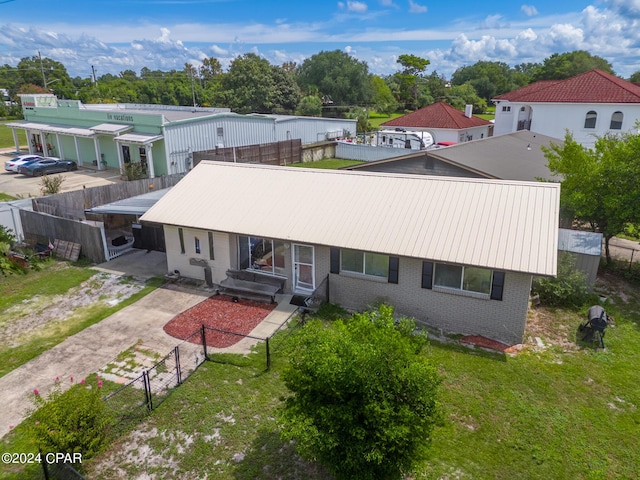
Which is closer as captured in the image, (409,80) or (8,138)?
(8,138)

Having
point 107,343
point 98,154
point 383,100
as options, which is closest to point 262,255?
point 107,343

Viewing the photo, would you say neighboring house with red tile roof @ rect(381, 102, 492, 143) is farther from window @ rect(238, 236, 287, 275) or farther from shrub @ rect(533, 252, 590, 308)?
window @ rect(238, 236, 287, 275)

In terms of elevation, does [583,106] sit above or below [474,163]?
above

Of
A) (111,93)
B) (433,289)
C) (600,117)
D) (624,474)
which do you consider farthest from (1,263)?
(111,93)

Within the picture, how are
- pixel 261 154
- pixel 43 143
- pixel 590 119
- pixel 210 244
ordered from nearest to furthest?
pixel 210 244
pixel 590 119
pixel 261 154
pixel 43 143

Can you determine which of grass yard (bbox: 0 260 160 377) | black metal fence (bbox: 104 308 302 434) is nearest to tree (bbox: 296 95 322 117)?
grass yard (bbox: 0 260 160 377)

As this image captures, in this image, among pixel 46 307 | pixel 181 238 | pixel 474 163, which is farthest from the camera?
pixel 474 163

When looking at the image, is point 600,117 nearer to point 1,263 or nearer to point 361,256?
point 361,256

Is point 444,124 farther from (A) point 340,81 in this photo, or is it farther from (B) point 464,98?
(B) point 464,98
